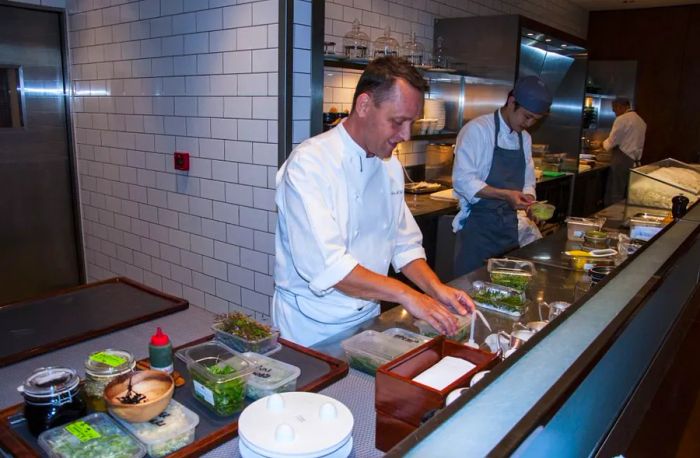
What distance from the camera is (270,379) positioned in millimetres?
1423

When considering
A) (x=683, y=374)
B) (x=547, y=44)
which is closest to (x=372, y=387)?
(x=683, y=374)

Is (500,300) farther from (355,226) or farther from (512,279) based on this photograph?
(355,226)

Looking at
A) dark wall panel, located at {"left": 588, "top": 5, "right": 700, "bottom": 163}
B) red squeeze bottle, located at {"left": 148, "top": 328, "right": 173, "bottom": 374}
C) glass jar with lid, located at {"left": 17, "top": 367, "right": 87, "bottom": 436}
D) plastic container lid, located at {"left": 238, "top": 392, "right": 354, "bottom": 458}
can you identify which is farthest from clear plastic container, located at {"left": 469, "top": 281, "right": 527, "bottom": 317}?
dark wall panel, located at {"left": 588, "top": 5, "right": 700, "bottom": 163}

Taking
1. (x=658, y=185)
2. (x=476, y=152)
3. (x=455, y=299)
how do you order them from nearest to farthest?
(x=455, y=299) < (x=476, y=152) < (x=658, y=185)

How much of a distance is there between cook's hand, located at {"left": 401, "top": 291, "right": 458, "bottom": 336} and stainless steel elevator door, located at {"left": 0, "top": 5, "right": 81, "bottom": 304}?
3.78 meters

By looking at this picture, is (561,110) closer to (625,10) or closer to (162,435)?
(625,10)

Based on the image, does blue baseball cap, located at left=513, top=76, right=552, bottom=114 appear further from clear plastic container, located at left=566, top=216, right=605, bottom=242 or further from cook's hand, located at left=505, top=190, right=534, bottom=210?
clear plastic container, located at left=566, top=216, right=605, bottom=242

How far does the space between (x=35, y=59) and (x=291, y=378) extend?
405 cm

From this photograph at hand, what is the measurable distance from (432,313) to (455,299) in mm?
220

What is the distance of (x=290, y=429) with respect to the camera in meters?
1.10

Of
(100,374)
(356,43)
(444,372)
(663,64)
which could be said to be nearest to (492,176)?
(356,43)

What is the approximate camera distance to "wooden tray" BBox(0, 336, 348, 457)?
1.23 meters

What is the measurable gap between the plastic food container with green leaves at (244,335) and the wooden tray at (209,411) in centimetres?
5

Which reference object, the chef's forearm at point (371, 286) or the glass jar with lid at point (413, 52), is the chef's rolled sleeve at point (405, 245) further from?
the glass jar with lid at point (413, 52)
